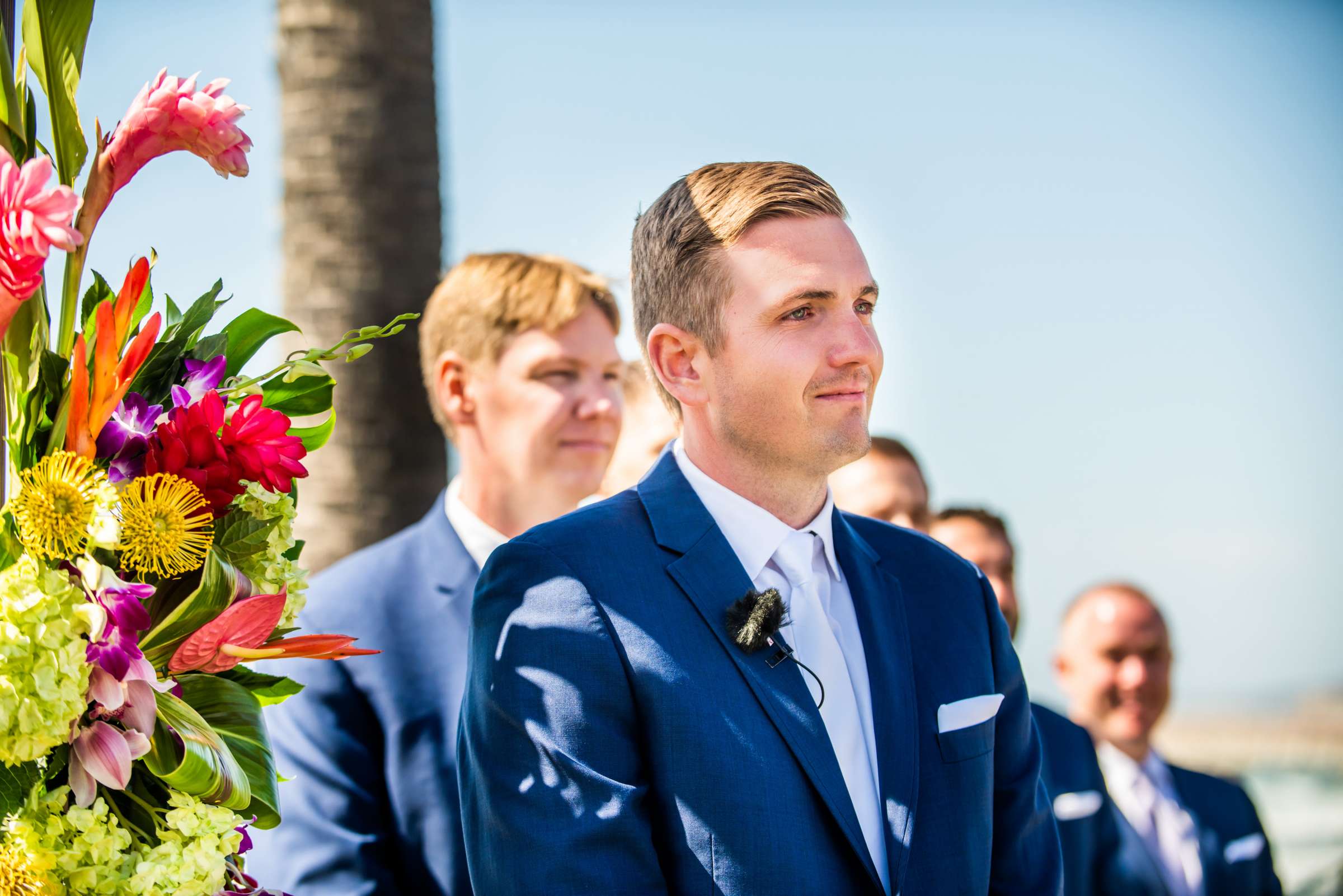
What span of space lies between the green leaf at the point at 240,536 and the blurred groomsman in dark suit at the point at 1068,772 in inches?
96.0

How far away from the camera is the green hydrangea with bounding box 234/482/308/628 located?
202 cm

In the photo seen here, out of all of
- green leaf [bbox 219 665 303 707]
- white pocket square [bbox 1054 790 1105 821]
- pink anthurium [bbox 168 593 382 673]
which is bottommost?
white pocket square [bbox 1054 790 1105 821]

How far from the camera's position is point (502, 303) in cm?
361

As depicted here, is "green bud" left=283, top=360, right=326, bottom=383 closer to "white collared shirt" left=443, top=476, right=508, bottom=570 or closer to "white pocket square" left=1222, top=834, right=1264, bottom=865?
"white collared shirt" left=443, top=476, right=508, bottom=570

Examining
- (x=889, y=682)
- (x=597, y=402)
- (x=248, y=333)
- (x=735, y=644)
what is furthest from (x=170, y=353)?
(x=597, y=402)

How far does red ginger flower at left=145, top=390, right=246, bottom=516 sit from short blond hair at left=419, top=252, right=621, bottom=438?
67.7 inches

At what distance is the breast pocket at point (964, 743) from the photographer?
89.3 inches

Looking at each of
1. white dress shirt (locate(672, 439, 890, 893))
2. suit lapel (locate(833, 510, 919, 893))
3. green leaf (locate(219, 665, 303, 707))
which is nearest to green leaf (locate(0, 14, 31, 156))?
green leaf (locate(219, 665, 303, 707))

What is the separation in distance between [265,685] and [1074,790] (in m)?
2.76

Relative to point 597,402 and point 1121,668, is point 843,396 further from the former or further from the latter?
point 1121,668

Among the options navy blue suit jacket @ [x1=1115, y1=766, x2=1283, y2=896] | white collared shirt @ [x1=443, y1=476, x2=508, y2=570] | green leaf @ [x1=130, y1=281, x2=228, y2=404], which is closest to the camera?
green leaf @ [x1=130, y1=281, x2=228, y2=404]

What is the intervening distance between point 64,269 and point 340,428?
Answer: 2.88 metres

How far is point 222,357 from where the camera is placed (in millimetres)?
2000

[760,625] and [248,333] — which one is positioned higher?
[248,333]
